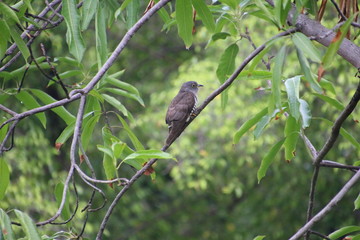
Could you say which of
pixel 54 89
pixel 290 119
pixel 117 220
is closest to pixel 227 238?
pixel 117 220

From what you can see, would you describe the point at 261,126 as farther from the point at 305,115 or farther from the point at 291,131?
the point at 305,115

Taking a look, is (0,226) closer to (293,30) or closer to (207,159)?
(293,30)

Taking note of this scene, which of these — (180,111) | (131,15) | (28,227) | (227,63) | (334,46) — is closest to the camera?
(334,46)

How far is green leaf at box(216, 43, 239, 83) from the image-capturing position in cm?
304

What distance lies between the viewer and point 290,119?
291 cm

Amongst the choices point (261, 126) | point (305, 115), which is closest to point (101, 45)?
point (261, 126)

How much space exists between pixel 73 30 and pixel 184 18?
0.50 m

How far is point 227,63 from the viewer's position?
3076mm

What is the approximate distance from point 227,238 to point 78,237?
10.9 m

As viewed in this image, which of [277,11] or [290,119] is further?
[290,119]

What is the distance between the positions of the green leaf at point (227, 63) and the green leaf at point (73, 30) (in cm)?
74

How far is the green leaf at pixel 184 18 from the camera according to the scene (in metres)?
2.77

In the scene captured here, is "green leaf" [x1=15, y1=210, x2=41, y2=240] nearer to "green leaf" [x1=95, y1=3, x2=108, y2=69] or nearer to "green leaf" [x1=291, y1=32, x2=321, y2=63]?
"green leaf" [x1=95, y1=3, x2=108, y2=69]

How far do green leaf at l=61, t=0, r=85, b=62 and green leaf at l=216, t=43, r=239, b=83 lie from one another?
74 cm
